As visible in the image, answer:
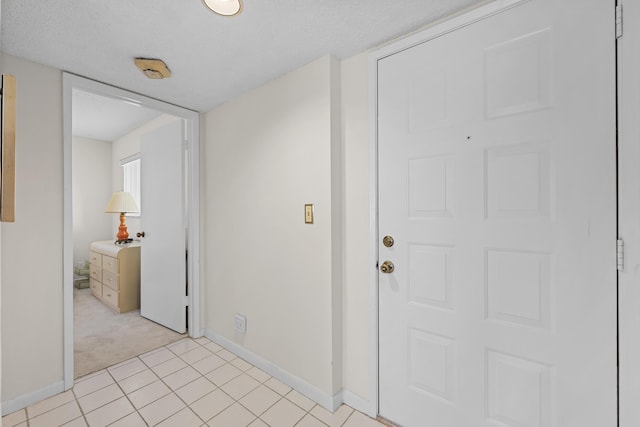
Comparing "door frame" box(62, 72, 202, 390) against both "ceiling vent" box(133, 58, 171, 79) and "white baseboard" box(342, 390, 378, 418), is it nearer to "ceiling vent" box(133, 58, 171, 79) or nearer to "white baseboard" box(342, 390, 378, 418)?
"ceiling vent" box(133, 58, 171, 79)

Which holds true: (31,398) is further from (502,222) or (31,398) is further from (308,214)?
(502,222)

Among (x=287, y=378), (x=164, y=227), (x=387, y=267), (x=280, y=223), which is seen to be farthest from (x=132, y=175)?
(x=387, y=267)

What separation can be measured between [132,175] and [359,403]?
173 inches

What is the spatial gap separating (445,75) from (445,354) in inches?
54.2

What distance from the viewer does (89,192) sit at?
451 centimetres

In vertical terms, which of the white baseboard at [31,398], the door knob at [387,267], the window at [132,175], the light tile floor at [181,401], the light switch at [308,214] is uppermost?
the window at [132,175]

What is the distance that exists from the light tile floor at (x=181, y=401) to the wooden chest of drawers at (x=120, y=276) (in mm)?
1321

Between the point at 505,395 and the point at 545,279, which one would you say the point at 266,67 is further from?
the point at 505,395

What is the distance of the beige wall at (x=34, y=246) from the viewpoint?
66.7 inches

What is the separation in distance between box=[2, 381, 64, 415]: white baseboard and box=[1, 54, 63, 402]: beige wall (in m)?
0.02

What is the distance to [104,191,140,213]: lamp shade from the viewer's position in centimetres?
378

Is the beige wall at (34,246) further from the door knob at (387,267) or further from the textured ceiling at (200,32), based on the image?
the door knob at (387,267)

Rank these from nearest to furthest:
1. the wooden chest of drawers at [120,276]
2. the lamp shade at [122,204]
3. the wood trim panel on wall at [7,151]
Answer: the wood trim panel on wall at [7,151] → the wooden chest of drawers at [120,276] → the lamp shade at [122,204]

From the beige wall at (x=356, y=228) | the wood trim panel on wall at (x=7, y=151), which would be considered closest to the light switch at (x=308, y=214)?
the beige wall at (x=356, y=228)
